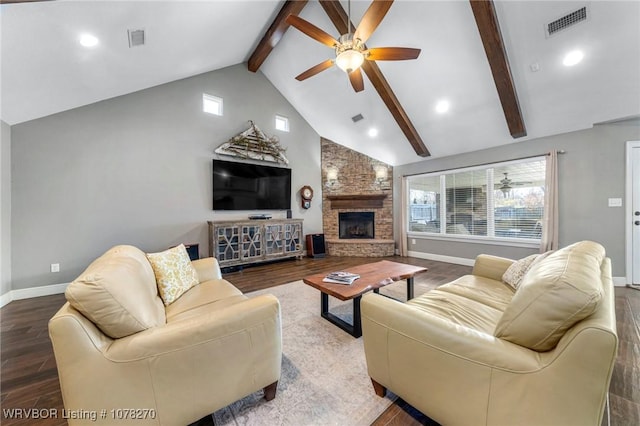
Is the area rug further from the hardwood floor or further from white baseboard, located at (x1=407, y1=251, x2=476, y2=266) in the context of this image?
white baseboard, located at (x1=407, y1=251, x2=476, y2=266)

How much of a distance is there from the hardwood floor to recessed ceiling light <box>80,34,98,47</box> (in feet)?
9.60

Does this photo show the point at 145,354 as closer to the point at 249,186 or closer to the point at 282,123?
the point at 249,186

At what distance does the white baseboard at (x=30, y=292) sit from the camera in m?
2.82

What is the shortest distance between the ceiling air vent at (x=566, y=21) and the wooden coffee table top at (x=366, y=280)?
3.20 metres

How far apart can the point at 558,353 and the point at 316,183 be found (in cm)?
545

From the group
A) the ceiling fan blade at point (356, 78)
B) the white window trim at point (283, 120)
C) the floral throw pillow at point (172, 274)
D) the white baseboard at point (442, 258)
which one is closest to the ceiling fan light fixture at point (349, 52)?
the ceiling fan blade at point (356, 78)

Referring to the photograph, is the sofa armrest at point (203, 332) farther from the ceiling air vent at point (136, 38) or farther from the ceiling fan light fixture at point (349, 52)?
the ceiling air vent at point (136, 38)

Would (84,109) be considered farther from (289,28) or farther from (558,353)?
(558,353)

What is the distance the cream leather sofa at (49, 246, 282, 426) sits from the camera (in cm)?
98

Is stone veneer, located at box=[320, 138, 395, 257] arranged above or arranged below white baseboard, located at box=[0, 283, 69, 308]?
above

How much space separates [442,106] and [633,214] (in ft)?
10.1

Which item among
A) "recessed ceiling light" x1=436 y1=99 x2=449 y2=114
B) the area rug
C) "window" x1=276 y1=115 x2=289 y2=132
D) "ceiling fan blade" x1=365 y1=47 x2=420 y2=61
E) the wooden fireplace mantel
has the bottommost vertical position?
the area rug

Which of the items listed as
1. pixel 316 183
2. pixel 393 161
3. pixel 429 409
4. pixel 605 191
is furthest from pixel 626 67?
pixel 316 183

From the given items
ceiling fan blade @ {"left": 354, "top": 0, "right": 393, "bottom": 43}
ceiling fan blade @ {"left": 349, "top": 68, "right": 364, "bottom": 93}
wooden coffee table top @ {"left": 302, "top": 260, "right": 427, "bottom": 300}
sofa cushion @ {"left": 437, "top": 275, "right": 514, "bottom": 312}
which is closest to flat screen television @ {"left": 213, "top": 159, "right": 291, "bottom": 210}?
ceiling fan blade @ {"left": 349, "top": 68, "right": 364, "bottom": 93}
